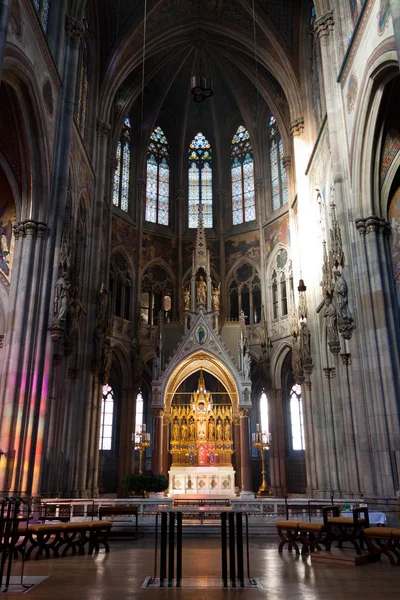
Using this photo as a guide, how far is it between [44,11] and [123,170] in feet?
45.1

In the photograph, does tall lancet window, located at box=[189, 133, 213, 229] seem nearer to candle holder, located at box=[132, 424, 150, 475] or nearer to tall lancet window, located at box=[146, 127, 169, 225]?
tall lancet window, located at box=[146, 127, 169, 225]

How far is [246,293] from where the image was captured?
1209 inches

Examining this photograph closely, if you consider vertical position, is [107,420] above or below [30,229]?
below

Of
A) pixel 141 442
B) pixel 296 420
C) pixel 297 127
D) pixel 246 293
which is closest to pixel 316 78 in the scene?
pixel 297 127

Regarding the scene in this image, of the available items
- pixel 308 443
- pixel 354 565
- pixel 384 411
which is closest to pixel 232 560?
pixel 354 565

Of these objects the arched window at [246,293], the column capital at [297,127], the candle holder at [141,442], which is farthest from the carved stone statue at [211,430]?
the column capital at [297,127]

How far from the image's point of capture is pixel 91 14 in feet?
79.7

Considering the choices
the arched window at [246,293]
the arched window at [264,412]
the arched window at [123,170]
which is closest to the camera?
the arched window at [264,412]

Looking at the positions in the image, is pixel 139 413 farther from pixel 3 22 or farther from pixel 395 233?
pixel 3 22

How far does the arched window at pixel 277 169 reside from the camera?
29.8 metres

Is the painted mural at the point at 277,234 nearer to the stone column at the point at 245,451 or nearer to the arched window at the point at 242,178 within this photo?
the arched window at the point at 242,178

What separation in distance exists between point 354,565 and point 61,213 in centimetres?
1327

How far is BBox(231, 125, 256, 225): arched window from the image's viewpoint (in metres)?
32.3

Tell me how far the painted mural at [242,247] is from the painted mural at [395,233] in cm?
1445
